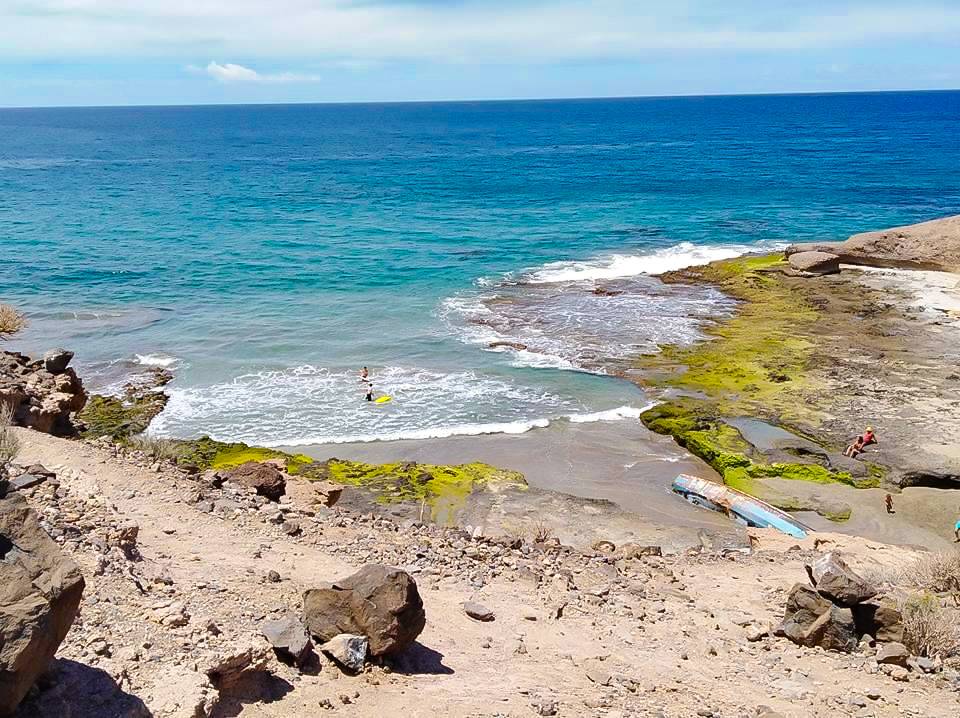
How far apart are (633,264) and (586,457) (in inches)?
956

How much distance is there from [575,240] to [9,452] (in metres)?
41.6

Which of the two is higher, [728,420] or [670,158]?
[670,158]

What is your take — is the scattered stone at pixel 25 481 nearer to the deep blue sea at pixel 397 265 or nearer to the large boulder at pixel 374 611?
the large boulder at pixel 374 611

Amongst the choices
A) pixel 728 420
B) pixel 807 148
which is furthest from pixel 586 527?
pixel 807 148

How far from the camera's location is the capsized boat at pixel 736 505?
60.7 ft

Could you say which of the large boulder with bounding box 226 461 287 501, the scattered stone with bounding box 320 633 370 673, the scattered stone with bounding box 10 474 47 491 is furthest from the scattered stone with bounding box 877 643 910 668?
the scattered stone with bounding box 10 474 47 491

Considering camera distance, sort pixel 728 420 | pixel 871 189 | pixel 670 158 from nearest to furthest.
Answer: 1. pixel 728 420
2. pixel 871 189
3. pixel 670 158

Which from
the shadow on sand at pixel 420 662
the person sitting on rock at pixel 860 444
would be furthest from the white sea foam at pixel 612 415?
the shadow on sand at pixel 420 662

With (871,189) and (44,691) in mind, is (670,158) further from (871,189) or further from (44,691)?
(44,691)

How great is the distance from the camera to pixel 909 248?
40.8 m

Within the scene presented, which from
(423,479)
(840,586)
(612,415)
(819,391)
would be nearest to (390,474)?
(423,479)

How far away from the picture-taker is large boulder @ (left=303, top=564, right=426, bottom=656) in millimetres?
9516

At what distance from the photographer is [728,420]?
24.0 m

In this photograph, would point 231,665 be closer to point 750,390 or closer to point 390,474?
point 390,474
